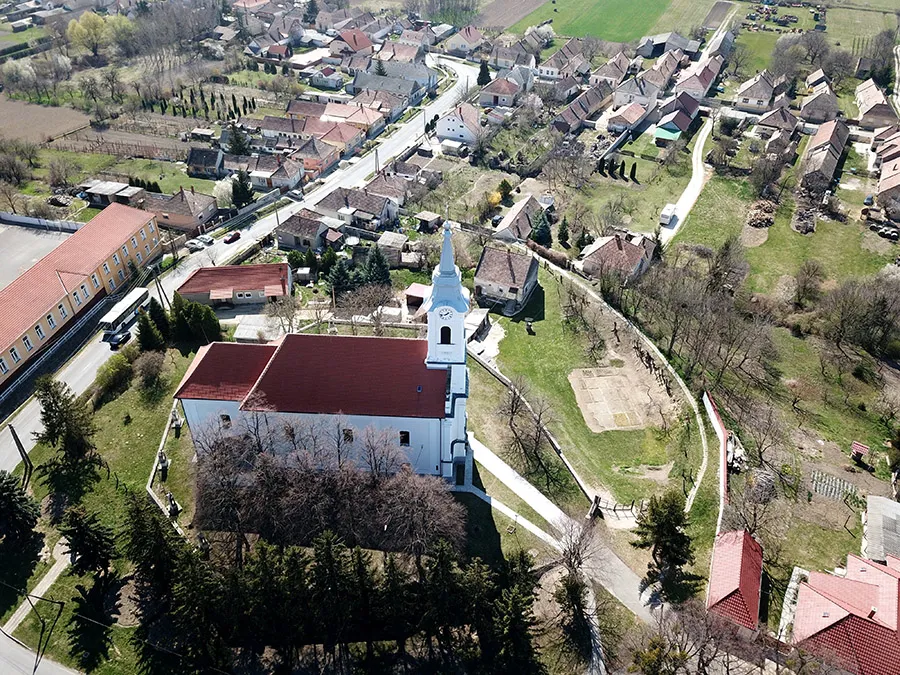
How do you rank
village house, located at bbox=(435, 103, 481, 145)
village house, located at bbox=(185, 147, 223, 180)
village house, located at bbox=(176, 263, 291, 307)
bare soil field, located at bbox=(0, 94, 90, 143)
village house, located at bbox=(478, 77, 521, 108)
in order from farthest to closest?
→ village house, located at bbox=(478, 77, 521, 108) < village house, located at bbox=(435, 103, 481, 145) < bare soil field, located at bbox=(0, 94, 90, 143) < village house, located at bbox=(185, 147, 223, 180) < village house, located at bbox=(176, 263, 291, 307)

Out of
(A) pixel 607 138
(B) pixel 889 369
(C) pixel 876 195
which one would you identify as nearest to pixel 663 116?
(A) pixel 607 138

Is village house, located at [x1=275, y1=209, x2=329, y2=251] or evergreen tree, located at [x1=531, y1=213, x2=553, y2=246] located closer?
village house, located at [x1=275, y1=209, x2=329, y2=251]

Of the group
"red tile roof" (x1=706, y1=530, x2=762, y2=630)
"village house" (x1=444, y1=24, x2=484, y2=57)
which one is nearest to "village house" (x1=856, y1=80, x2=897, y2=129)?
"village house" (x1=444, y1=24, x2=484, y2=57)

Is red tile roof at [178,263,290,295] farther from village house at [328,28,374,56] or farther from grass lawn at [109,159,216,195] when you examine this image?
village house at [328,28,374,56]

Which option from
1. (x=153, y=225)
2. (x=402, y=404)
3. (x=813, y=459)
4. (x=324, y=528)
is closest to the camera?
(x=324, y=528)

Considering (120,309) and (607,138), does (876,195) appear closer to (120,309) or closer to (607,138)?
(607,138)

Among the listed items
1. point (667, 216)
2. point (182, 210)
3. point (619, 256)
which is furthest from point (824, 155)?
point (182, 210)
